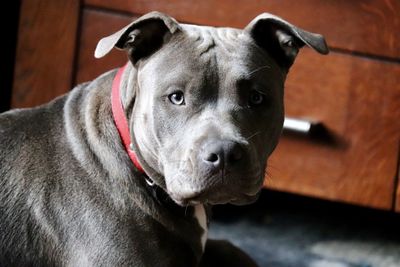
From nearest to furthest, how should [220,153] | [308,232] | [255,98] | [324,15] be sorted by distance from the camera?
[220,153] < [255,98] < [324,15] < [308,232]

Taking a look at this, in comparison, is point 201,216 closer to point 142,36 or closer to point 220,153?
point 220,153

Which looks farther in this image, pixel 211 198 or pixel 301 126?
pixel 301 126

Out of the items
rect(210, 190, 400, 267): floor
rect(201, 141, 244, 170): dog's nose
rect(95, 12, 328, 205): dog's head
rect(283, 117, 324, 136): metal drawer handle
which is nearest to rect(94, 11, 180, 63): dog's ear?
rect(95, 12, 328, 205): dog's head

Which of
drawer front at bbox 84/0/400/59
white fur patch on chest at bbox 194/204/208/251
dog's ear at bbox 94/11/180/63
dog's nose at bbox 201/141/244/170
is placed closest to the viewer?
dog's nose at bbox 201/141/244/170

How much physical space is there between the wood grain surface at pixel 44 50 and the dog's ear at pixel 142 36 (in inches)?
24.0

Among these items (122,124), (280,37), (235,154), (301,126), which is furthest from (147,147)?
(301,126)

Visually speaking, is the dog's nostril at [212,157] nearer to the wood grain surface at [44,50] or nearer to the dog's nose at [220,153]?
the dog's nose at [220,153]

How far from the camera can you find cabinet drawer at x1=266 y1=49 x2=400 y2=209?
208 centimetres

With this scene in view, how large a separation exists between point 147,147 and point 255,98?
24 centimetres

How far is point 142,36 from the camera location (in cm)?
154

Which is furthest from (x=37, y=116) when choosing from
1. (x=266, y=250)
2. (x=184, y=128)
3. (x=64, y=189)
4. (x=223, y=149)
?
(x=266, y=250)

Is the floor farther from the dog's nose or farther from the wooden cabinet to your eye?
the dog's nose

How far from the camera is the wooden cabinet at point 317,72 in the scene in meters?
2.05

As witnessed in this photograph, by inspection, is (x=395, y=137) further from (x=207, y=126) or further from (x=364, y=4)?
(x=207, y=126)
